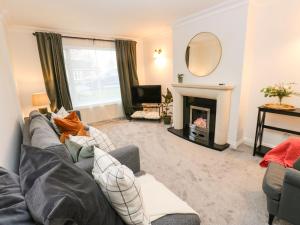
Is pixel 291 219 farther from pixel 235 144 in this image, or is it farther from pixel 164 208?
pixel 235 144

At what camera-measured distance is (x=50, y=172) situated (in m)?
0.81

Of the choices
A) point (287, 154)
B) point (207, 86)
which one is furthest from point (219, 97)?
point (287, 154)

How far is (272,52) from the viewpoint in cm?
262

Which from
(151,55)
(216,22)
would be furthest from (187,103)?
(151,55)

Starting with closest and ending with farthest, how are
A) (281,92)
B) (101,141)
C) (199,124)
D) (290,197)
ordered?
A: (290,197) < (101,141) < (281,92) < (199,124)

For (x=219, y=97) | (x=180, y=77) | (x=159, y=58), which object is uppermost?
(x=159, y=58)

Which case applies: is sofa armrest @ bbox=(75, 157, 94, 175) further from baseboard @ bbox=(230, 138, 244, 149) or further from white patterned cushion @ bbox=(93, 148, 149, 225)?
baseboard @ bbox=(230, 138, 244, 149)

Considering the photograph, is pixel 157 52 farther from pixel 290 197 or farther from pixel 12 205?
pixel 12 205

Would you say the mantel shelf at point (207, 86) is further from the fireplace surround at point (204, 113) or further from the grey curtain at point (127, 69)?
the grey curtain at point (127, 69)

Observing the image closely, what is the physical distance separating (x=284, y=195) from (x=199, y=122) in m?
2.26

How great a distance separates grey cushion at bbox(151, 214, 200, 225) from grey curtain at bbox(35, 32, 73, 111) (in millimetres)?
3727

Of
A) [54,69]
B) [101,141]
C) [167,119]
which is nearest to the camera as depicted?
[101,141]

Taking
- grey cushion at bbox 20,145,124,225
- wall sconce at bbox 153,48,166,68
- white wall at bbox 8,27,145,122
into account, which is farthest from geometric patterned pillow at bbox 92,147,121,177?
wall sconce at bbox 153,48,166,68

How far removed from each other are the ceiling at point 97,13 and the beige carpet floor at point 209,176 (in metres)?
2.43
